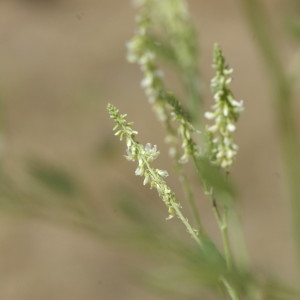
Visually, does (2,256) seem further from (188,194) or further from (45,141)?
(188,194)

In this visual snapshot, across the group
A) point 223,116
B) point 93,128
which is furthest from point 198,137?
point 93,128

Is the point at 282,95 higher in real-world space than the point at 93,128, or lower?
lower

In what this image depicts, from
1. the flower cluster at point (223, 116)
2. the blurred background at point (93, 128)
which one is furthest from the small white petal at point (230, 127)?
the blurred background at point (93, 128)

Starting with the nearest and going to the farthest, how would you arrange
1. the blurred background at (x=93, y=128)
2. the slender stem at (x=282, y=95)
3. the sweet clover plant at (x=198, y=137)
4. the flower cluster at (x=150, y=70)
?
1. the sweet clover plant at (x=198, y=137)
2. the slender stem at (x=282, y=95)
3. the flower cluster at (x=150, y=70)
4. the blurred background at (x=93, y=128)

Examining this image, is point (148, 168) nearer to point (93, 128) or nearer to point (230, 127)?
point (230, 127)

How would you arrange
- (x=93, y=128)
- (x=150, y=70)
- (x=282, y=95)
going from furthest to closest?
(x=93, y=128) < (x=150, y=70) < (x=282, y=95)

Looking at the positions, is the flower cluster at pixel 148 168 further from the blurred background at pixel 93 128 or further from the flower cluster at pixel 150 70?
the blurred background at pixel 93 128

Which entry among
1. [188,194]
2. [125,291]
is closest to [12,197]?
[188,194]

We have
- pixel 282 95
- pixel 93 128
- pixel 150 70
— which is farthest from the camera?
pixel 93 128
